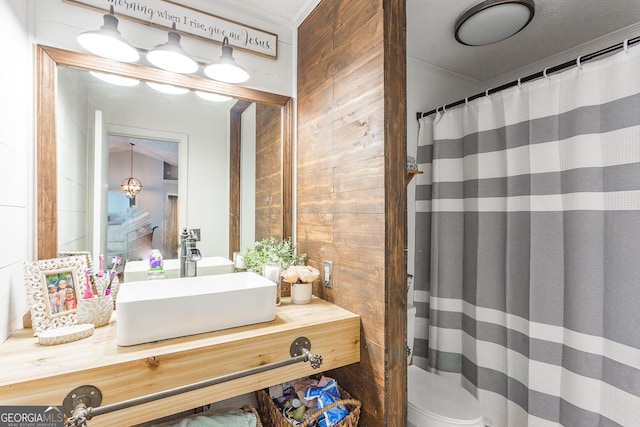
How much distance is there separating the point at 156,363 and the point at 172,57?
4.01 ft

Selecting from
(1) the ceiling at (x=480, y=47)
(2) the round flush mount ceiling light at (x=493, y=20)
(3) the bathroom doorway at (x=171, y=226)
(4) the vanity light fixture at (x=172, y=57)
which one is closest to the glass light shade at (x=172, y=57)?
(4) the vanity light fixture at (x=172, y=57)

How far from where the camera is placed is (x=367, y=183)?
1.23m

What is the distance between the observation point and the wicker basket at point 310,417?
1146 mm

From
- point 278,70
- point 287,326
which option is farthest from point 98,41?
point 287,326

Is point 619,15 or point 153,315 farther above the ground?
point 619,15

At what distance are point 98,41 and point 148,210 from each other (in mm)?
713

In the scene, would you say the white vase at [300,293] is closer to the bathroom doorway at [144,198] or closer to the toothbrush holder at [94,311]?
the bathroom doorway at [144,198]

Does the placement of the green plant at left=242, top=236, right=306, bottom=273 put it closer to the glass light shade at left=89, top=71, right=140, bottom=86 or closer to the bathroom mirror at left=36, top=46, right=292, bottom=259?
the bathroom mirror at left=36, top=46, right=292, bottom=259

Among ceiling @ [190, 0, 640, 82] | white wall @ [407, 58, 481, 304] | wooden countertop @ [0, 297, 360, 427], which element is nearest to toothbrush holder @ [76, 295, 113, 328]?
wooden countertop @ [0, 297, 360, 427]

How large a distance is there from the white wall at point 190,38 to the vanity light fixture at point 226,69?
0.09 m

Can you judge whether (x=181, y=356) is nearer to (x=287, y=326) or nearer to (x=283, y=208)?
(x=287, y=326)

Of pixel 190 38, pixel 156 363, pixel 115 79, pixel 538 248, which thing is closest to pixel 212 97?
pixel 190 38

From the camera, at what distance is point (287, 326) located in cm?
114

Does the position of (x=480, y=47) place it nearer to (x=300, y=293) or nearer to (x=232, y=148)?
A: (x=232, y=148)
